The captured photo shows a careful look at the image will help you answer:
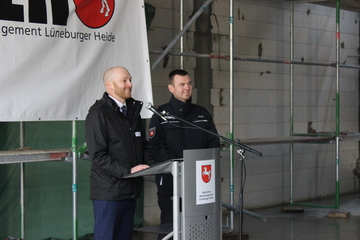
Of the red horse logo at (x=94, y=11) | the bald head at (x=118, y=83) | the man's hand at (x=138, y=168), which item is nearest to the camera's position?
the man's hand at (x=138, y=168)

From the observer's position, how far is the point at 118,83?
3.40 m

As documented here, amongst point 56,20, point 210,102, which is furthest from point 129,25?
point 210,102

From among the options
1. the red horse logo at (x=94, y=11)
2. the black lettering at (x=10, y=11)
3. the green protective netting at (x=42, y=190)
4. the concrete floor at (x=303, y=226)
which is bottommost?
the concrete floor at (x=303, y=226)

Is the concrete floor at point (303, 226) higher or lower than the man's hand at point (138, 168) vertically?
lower

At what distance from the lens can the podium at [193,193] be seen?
9.52ft

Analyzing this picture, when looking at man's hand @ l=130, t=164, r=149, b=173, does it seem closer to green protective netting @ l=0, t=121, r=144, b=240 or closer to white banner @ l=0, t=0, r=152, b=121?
white banner @ l=0, t=0, r=152, b=121

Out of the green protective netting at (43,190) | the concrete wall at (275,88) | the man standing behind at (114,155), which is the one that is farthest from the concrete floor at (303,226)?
the man standing behind at (114,155)

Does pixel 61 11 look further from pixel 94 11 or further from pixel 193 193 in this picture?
pixel 193 193

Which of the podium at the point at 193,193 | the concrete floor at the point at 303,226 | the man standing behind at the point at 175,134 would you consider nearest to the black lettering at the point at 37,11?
the man standing behind at the point at 175,134

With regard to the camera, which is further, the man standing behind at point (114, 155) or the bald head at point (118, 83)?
the bald head at point (118, 83)

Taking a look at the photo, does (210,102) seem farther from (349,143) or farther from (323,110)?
(349,143)

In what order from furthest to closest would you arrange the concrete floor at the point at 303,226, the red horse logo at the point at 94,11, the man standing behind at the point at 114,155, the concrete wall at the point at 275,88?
the concrete wall at the point at 275,88 → the concrete floor at the point at 303,226 → the red horse logo at the point at 94,11 → the man standing behind at the point at 114,155

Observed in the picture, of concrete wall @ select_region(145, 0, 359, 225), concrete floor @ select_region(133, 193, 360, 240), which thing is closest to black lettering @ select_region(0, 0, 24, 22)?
concrete wall @ select_region(145, 0, 359, 225)

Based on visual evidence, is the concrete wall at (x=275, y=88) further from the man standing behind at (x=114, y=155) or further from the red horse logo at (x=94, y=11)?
the man standing behind at (x=114, y=155)
